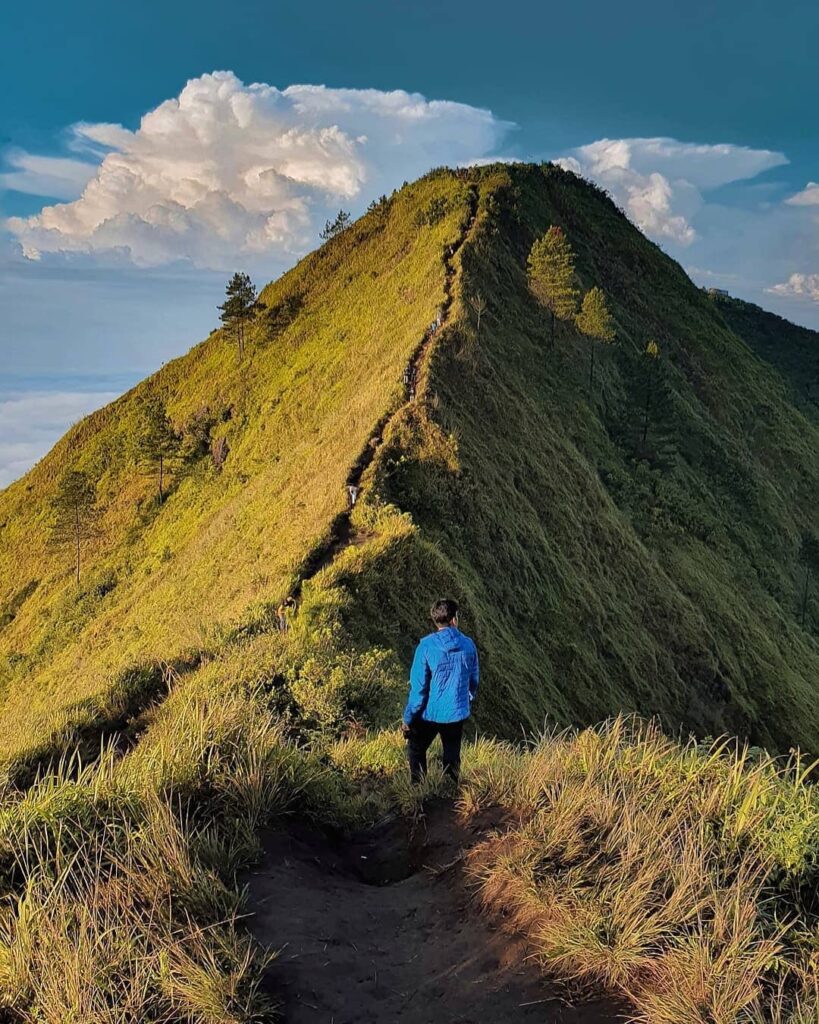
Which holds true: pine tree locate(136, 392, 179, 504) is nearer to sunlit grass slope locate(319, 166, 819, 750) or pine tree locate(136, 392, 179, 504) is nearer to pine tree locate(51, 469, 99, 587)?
pine tree locate(51, 469, 99, 587)

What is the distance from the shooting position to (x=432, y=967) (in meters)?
4.18

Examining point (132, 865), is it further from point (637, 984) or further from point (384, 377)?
point (384, 377)

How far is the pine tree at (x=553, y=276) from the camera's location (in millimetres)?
45906

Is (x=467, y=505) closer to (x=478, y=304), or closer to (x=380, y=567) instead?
(x=380, y=567)

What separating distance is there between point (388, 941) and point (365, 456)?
18051 mm

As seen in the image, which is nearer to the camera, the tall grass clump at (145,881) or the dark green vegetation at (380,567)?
the tall grass clump at (145,881)

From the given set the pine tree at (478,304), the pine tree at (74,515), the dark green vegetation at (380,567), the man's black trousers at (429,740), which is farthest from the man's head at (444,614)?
the pine tree at (74,515)

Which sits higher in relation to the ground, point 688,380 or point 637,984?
point 688,380

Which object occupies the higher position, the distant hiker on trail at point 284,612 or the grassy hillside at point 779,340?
the grassy hillside at point 779,340

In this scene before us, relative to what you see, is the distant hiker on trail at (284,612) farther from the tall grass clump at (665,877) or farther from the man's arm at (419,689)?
the tall grass clump at (665,877)

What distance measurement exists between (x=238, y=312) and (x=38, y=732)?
49.5m

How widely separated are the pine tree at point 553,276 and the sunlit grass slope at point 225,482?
264 inches

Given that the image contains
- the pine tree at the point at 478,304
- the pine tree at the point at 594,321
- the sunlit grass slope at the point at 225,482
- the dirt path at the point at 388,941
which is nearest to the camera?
the dirt path at the point at 388,941

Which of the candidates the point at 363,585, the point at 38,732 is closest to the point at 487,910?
the point at 38,732
